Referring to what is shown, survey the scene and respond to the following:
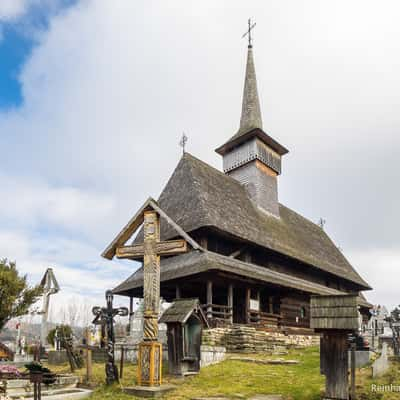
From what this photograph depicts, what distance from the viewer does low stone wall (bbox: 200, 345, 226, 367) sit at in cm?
1274

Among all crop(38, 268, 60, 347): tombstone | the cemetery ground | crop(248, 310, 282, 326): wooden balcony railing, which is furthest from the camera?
crop(38, 268, 60, 347): tombstone

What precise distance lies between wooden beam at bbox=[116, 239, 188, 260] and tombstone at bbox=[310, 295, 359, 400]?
360 cm

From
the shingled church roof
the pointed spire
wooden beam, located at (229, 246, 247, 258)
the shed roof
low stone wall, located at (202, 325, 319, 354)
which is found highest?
the pointed spire

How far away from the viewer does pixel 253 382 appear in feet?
31.7

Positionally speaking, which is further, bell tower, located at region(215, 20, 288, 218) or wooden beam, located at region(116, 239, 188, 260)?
bell tower, located at region(215, 20, 288, 218)

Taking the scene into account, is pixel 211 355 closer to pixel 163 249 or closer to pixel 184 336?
pixel 184 336

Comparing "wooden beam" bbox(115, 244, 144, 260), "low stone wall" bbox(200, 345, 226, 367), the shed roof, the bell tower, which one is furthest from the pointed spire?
"wooden beam" bbox(115, 244, 144, 260)

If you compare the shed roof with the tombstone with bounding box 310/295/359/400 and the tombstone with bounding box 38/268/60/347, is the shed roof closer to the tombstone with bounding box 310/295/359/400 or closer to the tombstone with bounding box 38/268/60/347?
the tombstone with bounding box 310/295/359/400

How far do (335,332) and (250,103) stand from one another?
2490 centimetres

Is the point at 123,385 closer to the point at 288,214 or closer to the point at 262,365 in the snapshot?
the point at 262,365

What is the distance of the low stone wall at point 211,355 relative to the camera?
1274cm

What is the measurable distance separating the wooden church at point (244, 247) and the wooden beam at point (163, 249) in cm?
43

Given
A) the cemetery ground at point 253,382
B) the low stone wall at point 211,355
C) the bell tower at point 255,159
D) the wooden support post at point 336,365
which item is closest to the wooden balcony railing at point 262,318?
the low stone wall at point 211,355

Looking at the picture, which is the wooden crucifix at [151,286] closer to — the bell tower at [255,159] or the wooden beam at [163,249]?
the wooden beam at [163,249]
